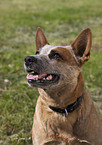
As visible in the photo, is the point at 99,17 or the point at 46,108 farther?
the point at 99,17

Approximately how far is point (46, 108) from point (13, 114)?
114 centimetres

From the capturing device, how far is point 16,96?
373cm

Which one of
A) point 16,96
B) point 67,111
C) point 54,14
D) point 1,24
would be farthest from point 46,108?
point 54,14

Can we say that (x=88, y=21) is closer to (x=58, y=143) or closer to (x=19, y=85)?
(x=19, y=85)

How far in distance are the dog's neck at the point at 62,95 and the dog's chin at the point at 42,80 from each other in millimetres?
119

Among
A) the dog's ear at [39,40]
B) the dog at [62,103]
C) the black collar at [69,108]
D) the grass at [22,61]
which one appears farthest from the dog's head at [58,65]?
the grass at [22,61]

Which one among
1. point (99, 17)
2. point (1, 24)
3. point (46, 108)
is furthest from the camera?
point (99, 17)

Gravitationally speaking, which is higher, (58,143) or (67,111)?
(67,111)

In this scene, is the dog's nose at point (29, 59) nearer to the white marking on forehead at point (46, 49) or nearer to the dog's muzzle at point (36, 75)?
the dog's muzzle at point (36, 75)

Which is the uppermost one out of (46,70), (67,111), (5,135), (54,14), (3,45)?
(54,14)

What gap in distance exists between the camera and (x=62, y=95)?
224 cm

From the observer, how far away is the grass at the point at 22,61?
3.11 m

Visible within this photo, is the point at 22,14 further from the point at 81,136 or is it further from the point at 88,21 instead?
the point at 81,136

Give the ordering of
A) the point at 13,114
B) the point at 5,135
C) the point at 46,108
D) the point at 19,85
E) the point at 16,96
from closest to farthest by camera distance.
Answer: the point at 46,108 < the point at 5,135 < the point at 13,114 < the point at 16,96 < the point at 19,85
